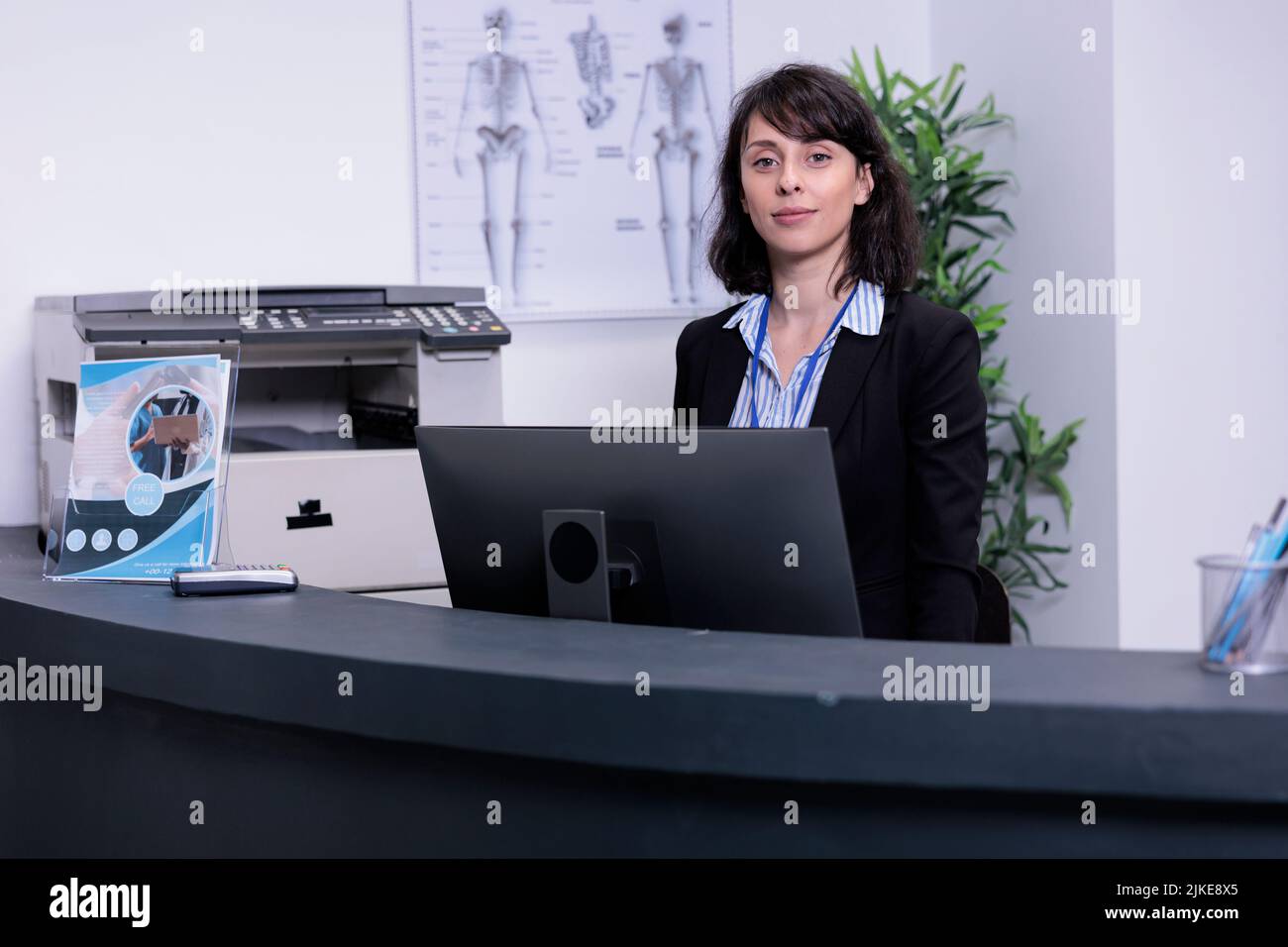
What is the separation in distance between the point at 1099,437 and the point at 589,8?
1584 mm

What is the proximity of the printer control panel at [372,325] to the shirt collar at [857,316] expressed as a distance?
0.45m

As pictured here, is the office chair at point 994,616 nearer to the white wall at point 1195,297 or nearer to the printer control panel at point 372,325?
the printer control panel at point 372,325

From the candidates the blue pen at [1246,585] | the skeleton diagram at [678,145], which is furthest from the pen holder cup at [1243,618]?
the skeleton diagram at [678,145]

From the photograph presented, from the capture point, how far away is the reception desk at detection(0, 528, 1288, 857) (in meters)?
0.95

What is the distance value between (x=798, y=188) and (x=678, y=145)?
4.70ft

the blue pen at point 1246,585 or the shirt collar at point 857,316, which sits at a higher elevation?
the shirt collar at point 857,316

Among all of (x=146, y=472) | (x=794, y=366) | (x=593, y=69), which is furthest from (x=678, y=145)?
(x=146, y=472)

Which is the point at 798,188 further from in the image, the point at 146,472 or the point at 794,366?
the point at 146,472

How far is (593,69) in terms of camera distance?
10.6ft

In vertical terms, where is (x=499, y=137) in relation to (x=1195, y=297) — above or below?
above

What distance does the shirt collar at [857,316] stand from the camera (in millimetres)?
1919

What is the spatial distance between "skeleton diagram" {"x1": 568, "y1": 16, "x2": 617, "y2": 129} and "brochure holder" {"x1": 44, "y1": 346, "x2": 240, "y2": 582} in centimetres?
175

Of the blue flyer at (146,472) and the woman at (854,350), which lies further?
the woman at (854,350)

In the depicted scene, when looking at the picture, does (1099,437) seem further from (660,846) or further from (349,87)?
(660,846)
